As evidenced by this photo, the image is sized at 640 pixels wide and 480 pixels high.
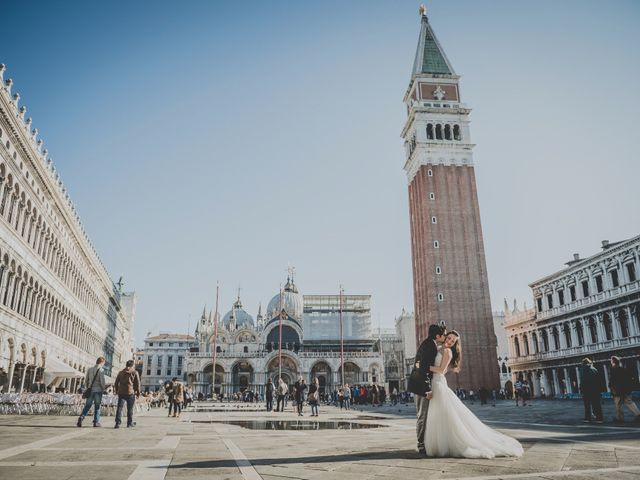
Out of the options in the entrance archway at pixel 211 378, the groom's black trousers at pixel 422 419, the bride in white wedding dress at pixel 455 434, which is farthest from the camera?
the entrance archway at pixel 211 378

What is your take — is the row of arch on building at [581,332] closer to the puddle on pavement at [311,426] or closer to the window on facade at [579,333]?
the window on facade at [579,333]

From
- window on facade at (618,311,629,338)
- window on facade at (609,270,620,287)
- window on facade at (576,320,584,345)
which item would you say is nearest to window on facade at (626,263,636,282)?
window on facade at (609,270,620,287)

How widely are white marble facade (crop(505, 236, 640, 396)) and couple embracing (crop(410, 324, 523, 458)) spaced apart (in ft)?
95.1

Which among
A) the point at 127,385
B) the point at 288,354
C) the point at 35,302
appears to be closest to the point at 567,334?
the point at 288,354

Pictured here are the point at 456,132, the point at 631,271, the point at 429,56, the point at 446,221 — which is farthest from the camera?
the point at 429,56

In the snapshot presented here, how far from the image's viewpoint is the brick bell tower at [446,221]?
45.6m

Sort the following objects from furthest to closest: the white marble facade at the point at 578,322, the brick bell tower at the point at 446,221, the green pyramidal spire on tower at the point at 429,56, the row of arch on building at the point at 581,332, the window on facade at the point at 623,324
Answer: the green pyramidal spire on tower at the point at 429,56 < the brick bell tower at the point at 446,221 < the window on facade at the point at 623,324 < the row of arch on building at the point at 581,332 < the white marble facade at the point at 578,322

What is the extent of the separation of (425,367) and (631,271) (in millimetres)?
32568

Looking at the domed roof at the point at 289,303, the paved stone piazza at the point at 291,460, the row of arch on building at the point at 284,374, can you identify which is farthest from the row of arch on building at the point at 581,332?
the domed roof at the point at 289,303

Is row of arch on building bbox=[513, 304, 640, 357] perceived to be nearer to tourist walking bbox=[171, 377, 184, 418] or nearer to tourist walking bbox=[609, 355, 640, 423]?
tourist walking bbox=[609, 355, 640, 423]

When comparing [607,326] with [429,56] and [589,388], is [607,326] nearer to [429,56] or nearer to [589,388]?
[589,388]

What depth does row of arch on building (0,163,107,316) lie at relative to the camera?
20.4 meters

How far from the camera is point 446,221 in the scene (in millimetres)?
49188

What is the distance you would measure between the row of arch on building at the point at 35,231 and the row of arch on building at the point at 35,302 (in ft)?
4.87
